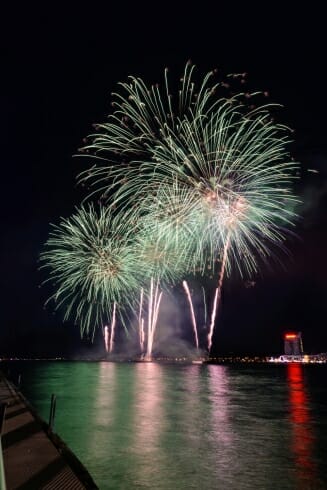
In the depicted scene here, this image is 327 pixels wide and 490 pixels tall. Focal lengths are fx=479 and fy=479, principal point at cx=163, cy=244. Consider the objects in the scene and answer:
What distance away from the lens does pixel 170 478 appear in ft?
45.7

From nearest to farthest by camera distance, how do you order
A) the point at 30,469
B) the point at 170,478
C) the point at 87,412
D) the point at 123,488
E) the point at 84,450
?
the point at 30,469, the point at 123,488, the point at 170,478, the point at 84,450, the point at 87,412

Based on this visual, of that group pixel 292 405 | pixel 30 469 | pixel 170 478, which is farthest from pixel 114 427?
pixel 292 405

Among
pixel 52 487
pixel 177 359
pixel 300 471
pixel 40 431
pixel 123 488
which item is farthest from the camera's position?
pixel 177 359

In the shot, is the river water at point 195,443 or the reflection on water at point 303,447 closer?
the river water at point 195,443

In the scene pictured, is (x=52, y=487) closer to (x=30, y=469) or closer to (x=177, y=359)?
(x=30, y=469)

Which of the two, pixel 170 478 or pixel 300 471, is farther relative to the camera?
pixel 300 471

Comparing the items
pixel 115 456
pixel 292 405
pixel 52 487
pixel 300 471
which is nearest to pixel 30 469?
pixel 52 487

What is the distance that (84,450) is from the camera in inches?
693

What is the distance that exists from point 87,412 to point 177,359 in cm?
15186

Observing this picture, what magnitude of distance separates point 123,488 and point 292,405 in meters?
24.8

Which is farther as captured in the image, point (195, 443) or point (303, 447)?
point (195, 443)

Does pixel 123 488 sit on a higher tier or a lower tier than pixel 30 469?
lower

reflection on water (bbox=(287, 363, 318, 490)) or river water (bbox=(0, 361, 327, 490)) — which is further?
reflection on water (bbox=(287, 363, 318, 490))

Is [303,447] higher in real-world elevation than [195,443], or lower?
lower
